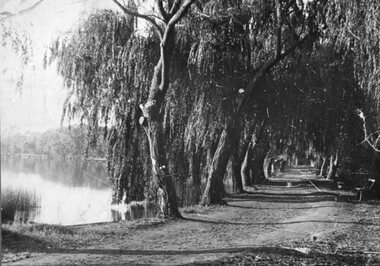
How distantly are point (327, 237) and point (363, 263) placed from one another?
169 centimetres

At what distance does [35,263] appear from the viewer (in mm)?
4523

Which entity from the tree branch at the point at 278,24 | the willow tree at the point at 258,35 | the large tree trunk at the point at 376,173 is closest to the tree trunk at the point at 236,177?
the willow tree at the point at 258,35

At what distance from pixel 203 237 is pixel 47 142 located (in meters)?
5.33

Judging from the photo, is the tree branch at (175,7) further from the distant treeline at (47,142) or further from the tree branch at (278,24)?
the distant treeline at (47,142)

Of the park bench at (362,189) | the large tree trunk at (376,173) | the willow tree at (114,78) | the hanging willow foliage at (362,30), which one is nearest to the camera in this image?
the hanging willow foliage at (362,30)

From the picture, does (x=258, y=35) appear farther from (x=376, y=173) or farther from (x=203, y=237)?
(x=376, y=173)

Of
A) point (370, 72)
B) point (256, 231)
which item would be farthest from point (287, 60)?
point (256, 231)

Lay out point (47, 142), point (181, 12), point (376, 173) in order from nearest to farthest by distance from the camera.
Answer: point (181, 12), point (47, 142), point (376, 173)

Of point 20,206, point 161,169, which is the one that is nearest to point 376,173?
point 161,169

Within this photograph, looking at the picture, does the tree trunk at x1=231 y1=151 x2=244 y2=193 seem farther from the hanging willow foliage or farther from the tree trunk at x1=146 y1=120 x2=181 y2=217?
the hanging willow foliage

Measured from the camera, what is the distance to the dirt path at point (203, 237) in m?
5.11

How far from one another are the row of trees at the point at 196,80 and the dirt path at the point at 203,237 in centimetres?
122

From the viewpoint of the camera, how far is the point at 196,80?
10766 mm

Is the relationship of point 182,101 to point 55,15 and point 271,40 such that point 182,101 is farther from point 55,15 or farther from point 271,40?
point 55,15
